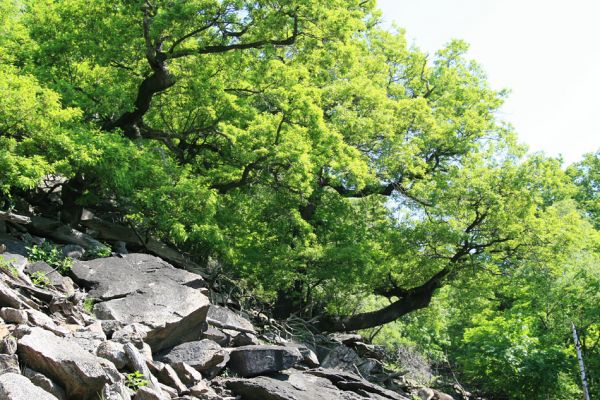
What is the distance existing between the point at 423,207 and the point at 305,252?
4.78m

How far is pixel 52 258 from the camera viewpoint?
10109mm

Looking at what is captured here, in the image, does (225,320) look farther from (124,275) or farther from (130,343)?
(130,343)

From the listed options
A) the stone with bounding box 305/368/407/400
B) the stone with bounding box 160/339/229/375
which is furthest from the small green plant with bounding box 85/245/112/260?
the stone with bounding box 305/368/407/400

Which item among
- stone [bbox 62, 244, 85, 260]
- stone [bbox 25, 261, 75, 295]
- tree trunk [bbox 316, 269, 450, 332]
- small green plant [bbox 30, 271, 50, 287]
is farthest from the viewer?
tree trunk [bbox 316, 269, 450, 332]

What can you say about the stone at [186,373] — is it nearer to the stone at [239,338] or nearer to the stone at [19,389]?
the stone at [239,338]

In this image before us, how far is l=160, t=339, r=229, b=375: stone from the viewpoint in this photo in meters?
8.96

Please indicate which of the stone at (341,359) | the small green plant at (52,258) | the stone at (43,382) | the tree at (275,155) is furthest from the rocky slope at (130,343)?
the stone at (341,359)

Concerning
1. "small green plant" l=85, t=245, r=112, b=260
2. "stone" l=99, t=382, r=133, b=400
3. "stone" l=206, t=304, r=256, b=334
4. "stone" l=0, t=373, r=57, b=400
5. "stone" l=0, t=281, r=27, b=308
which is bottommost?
"stone" l=0, t=373, r=57, b=400

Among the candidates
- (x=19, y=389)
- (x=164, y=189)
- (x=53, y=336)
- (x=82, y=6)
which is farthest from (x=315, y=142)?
(x=19, y=389)

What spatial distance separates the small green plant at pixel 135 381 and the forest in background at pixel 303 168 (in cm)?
365

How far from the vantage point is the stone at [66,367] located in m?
6.39

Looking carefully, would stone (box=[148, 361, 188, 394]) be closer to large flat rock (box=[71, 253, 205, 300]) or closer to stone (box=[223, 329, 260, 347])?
large flat rock (box=[71, 253, 205, 300])

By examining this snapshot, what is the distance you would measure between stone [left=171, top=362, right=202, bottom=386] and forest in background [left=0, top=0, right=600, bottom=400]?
352cm

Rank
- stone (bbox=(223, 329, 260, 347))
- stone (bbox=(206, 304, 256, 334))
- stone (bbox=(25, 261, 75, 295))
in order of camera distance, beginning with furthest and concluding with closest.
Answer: stone (bbox=(206, 304, 256, 334)), stone (bbox=(223, 329, 260, 347)), stone (bbox=(25, 261, 75, 295))
